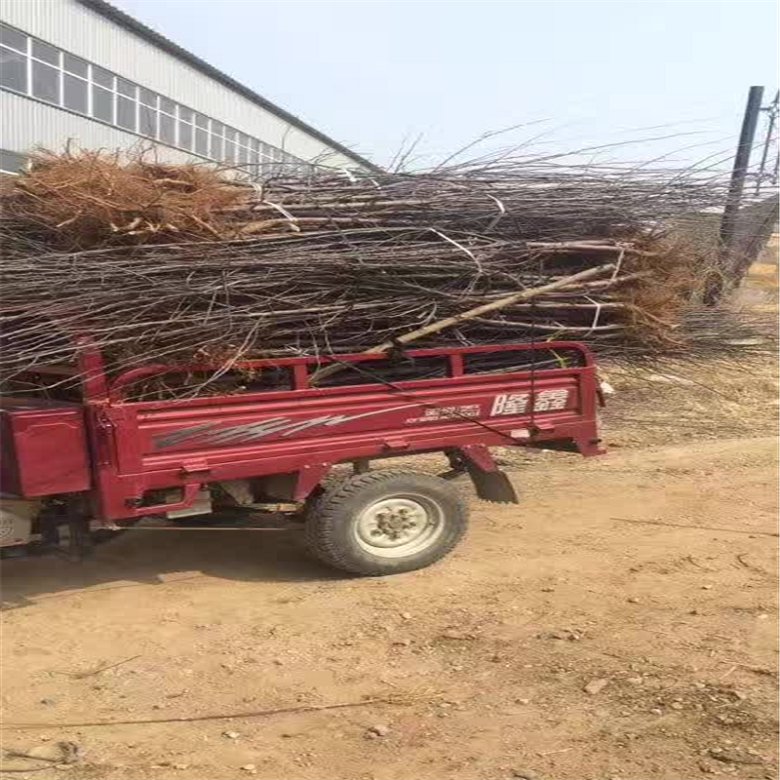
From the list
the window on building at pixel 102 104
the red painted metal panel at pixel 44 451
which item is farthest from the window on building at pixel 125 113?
the red painted metal panel at pixel 44 451

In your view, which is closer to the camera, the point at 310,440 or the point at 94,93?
the point at 310,440

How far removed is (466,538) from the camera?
573 centimetres

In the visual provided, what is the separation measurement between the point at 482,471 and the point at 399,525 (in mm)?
658

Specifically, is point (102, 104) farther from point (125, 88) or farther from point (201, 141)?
Answer: point (201, 141)

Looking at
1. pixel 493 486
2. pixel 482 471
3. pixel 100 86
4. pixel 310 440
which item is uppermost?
pixel 100 86

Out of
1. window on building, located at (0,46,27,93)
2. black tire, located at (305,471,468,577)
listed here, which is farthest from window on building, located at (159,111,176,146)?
black tire, located at (305,471,468,577)

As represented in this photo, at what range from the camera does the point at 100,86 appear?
72.4 feet

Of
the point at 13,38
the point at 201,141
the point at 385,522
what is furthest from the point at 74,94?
the point at 385,522

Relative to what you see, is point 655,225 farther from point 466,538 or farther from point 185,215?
point 185,215

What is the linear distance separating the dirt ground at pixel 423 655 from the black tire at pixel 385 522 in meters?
0.14

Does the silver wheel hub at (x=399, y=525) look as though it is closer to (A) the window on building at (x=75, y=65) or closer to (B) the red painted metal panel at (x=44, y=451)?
(B) the red painted metal panel at (x=44, y=451)

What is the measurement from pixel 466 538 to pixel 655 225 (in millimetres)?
2427

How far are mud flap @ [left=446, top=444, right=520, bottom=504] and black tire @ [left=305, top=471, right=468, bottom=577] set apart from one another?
22 cm

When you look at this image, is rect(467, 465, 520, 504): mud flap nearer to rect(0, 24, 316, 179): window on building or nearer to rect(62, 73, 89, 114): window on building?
rect(0, 24, 316, 179): window on building
